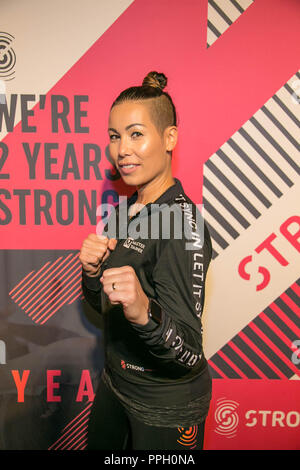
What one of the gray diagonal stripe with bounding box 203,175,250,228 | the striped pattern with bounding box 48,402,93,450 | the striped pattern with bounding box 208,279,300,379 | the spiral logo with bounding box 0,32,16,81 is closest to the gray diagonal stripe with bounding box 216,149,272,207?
the gray diagonal stripe with bounding box 203,175,250,228

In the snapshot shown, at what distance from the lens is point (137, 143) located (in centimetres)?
111

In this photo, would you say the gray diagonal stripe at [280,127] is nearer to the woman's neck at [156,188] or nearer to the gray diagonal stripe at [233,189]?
the gray diagonal stripe at [233,189]

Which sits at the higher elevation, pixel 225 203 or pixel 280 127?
pixel 280 127

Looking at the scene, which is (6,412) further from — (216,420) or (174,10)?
(174,10)

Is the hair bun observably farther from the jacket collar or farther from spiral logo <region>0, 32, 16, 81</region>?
spiral logo <region>0, 32, 16, 81</region>

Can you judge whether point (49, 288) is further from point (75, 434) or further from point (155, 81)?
point (155, 81)

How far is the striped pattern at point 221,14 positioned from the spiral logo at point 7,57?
98 centimetres

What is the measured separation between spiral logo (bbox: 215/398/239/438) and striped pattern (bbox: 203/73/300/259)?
902 mm

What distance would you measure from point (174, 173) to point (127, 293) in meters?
0.98

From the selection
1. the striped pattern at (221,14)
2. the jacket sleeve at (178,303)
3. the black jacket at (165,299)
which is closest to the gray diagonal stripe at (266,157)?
the striped pattern at (221,14)

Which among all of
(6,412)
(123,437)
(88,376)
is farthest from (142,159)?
(6,412)

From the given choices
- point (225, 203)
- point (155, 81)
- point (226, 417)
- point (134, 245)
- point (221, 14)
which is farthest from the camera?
point (226, 417)

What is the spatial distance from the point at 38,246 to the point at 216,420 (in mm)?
1402

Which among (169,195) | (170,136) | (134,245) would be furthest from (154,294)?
(170,136)
